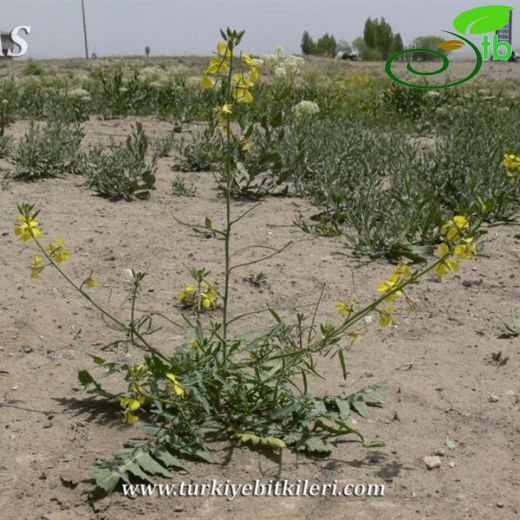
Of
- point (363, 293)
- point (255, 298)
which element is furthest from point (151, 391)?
point (363, 293)

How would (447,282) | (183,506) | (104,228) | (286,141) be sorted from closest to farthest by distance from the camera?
(183,506), (447,282), (104,228), (286,141)

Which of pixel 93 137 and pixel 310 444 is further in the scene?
pixel 93 137

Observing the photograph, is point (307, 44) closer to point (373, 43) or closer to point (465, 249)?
point (373, 43)

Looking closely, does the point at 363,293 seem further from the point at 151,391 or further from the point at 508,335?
the point at 151,391

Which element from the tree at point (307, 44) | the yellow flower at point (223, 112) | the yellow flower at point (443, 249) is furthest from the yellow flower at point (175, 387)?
the tree at point (307, 44)

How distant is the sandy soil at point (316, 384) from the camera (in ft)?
8.30

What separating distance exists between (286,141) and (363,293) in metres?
2.57

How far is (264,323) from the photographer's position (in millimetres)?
A: 3846

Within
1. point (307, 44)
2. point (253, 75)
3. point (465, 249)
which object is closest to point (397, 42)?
point (307, 44)

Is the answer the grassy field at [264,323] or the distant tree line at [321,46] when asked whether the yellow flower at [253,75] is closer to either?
the grassy field at [264,323]

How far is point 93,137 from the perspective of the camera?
27.3ft

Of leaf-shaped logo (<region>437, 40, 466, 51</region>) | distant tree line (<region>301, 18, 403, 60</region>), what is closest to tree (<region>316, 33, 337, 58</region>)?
distant tree line (<region>301, 18, 403, 60</region>)

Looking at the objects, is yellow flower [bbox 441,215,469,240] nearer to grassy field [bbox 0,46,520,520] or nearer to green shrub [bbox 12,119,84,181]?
grassy field [bbox 0,46,520,520]

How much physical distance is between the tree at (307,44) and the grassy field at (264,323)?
52.3m
